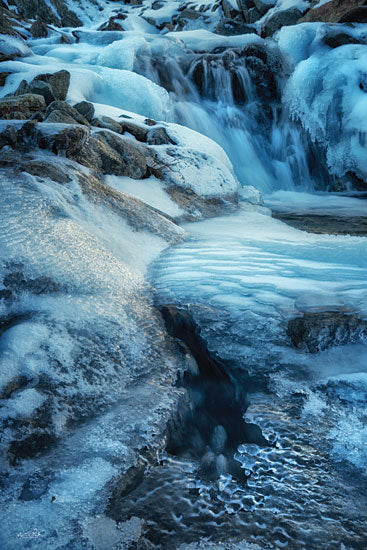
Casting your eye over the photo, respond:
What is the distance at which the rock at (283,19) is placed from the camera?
600 inches

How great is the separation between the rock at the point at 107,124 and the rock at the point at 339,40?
25.5 ft

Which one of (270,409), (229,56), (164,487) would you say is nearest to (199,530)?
(164,487)

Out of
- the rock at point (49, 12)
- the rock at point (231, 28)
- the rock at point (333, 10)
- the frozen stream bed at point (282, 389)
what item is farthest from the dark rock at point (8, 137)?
the rock at point (49, 12)

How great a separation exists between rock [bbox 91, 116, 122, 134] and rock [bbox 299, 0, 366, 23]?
955 cm

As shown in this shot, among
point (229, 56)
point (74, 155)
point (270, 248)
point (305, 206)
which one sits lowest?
point (305, 206)

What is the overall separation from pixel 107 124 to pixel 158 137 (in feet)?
2.39

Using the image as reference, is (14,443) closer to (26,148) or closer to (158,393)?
(158,393)

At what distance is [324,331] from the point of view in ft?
6.73

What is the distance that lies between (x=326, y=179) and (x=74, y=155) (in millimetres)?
7119

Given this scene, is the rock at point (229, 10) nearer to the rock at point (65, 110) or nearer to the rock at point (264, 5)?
the rock at point (264, 5)

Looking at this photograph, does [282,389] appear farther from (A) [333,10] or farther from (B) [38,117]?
(A) [333,10]

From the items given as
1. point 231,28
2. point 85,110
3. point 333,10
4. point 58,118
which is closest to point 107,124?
point 85,110

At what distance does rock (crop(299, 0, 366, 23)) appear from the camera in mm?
11500

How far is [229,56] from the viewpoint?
425 inches
